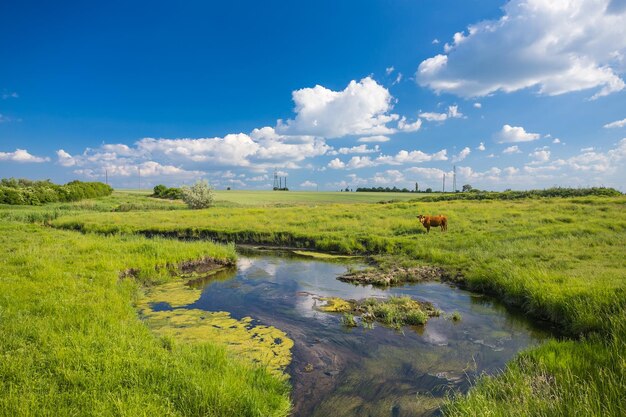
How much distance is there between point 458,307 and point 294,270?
9.00 meters

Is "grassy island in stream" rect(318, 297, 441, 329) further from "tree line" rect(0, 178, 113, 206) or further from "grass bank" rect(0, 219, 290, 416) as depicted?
"tree line" rect(0, 178, 113, 206)

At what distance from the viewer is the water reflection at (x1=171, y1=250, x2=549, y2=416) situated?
734cm

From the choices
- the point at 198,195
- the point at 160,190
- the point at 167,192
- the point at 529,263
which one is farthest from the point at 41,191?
the point at 529,263

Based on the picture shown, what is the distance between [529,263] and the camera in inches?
622

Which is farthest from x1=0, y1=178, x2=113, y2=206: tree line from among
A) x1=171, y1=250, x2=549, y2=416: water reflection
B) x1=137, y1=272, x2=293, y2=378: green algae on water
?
x1=137, y1=272, x2=293, y2=378: green algae on water

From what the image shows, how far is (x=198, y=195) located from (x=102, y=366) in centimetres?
5695

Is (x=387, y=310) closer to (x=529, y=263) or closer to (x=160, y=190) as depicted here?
(x=529, y=263)

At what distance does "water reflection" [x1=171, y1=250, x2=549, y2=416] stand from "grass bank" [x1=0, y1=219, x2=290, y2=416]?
134 cm

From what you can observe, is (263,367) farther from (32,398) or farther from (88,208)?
(88,208)

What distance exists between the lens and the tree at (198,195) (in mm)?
60750

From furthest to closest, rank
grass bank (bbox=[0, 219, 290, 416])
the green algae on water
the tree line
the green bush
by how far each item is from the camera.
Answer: the green bush, the tree line, the green algae on water, grass bank (bbox=[0, 219, 290, 416])

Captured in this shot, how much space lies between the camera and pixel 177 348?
8.16 metres

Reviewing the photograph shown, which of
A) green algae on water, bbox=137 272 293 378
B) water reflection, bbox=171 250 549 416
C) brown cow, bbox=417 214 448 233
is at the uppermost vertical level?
brown cow, bbox=417 214 448 233

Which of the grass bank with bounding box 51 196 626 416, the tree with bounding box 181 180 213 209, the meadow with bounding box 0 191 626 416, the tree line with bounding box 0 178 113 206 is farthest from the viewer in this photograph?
the tree with bounding box 181 180 213 209
